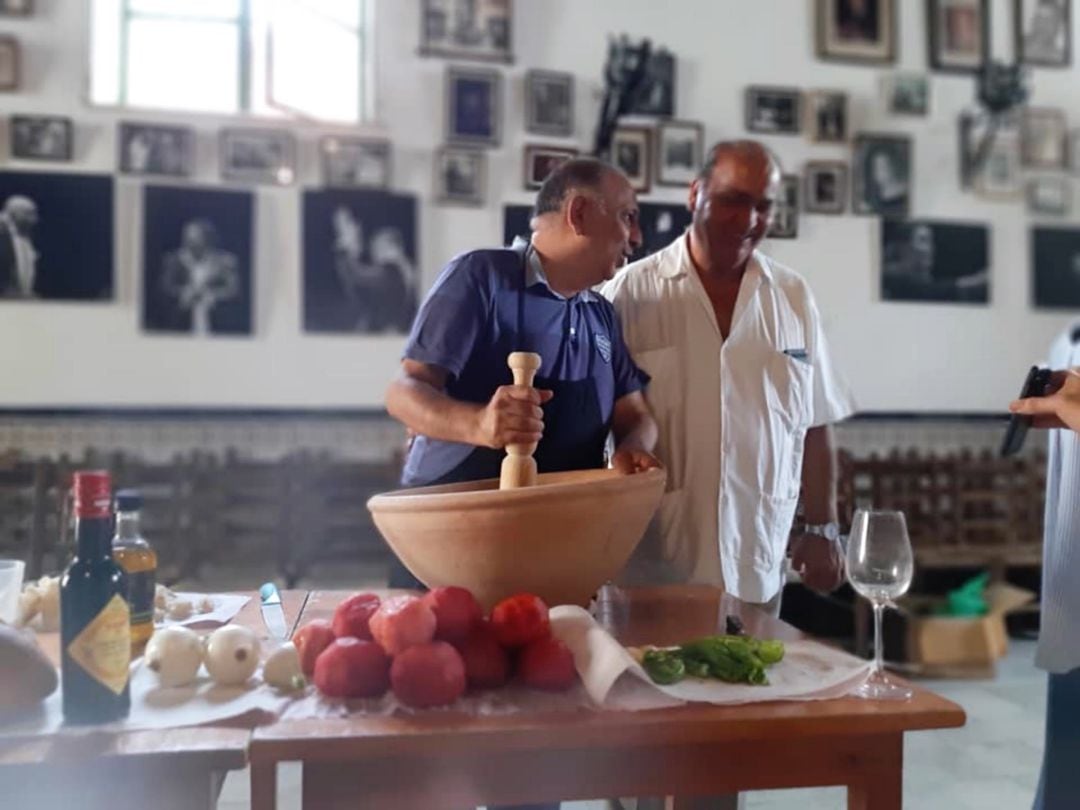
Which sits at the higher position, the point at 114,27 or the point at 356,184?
the point at 114,27

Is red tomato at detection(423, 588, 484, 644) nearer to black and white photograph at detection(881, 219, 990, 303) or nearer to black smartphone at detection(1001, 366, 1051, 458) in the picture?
black smartphone at detection(1001, 366, 1051, 458)

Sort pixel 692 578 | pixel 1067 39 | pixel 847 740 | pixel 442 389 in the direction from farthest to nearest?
pixel 1067 39 → pixel 692 578 → pixel 442 389 → pixel 847 740

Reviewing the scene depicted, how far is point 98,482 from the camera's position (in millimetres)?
972

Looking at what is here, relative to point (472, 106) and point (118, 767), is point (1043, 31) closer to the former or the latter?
point (472, 106)

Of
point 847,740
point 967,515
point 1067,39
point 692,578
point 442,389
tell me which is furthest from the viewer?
point 1067,39

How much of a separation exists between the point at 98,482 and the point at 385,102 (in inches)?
134

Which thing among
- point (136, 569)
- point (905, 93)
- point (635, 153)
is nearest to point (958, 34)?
point (905, 93)

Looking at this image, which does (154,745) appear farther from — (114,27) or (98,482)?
(114,27)

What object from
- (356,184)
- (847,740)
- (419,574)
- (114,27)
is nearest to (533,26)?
(356,184)

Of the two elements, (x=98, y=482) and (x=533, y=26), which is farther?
(x=533, y=26)

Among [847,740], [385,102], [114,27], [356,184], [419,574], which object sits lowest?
[847,740]

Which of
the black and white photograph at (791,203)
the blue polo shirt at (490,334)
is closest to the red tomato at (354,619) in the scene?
the blue polo shirt at (490,334)

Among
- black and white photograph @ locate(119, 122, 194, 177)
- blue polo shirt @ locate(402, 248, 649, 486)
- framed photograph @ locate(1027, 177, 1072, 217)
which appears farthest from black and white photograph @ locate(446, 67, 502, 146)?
framed photograph @ locate(1027, 177, 1072, 217)

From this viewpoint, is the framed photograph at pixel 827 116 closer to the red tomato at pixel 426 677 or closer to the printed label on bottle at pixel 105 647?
the red tomato at pixel 426 677
